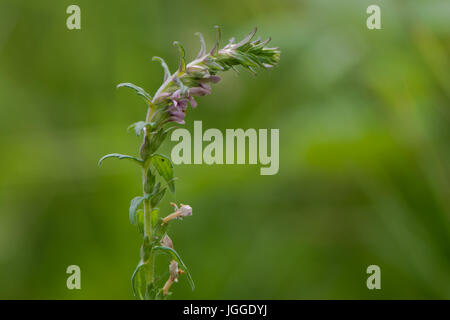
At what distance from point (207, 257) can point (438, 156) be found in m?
1.07

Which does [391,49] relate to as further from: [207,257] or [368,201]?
[207,257]

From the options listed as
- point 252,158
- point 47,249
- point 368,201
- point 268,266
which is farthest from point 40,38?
point 368,201

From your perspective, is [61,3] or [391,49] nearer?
[391,49]

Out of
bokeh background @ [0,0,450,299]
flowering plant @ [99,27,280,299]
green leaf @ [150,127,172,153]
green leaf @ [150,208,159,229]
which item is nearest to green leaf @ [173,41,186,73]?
flowering plant @ [99,27,280,299]

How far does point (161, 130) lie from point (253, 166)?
1.49 metres

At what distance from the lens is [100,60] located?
8.79ft

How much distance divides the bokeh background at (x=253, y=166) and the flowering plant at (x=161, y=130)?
1.27m

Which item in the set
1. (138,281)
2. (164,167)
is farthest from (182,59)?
(138,281)

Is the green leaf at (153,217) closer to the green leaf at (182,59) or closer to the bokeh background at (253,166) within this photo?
the green leaf at (182,59)

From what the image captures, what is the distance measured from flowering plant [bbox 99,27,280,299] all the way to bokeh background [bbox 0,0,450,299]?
127cm

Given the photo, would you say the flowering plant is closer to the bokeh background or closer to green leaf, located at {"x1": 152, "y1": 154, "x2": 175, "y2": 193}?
green leaf, located at {"x1": 152, "y1": 154, "x2": 175, "y2": 193}

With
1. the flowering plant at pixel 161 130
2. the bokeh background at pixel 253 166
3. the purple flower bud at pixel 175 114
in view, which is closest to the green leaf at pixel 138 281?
the flowering plant at pixel 161 130

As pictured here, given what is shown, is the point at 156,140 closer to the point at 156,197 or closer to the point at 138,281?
the point at 156,197

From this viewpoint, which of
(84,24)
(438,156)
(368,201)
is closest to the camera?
(438,156)
